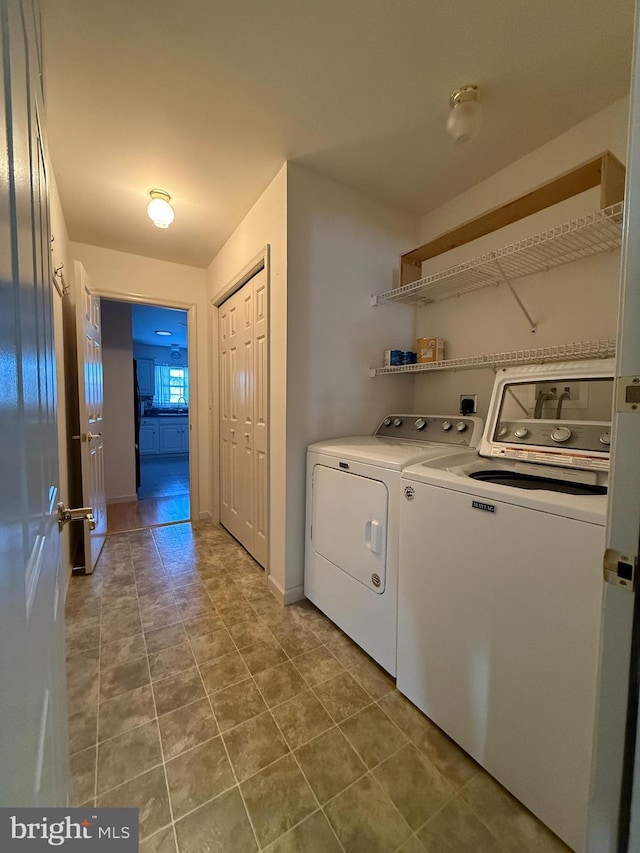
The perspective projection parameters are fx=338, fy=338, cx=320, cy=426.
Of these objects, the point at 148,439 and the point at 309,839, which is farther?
the point at 148,439

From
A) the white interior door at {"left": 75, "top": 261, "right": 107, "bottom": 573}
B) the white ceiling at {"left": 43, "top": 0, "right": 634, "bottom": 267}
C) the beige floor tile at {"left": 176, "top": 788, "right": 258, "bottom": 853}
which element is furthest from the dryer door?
the white ceiling at {"left": 43, "top": 0, "right": 634, "bottom": 267}

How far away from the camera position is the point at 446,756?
3.86 feet

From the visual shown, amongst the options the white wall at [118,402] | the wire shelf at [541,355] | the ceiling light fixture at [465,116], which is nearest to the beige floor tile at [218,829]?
the wire shelf at [541,355]

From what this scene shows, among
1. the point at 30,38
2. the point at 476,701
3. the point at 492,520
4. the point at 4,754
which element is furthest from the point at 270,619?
the point at 30,38

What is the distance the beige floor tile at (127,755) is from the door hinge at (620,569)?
1.48m

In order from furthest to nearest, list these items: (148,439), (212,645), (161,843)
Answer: (148,439)
(212,645)
(161,843)

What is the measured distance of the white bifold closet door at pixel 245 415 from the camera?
92.4 inches

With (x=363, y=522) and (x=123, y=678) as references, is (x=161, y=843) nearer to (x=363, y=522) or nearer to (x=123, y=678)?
(x=123, y=678)

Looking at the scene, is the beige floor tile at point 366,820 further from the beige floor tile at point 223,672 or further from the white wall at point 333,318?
the white wall at point 333,318

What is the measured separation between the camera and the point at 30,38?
57cm

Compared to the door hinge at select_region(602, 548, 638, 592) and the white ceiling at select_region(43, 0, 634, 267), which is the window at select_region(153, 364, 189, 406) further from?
the door hinge at select_region(602, 548, 638, 592)

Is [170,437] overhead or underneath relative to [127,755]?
overhead

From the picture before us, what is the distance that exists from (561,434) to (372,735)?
4.31 ft

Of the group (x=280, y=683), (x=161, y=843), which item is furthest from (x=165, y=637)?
(x=161, y=843)
